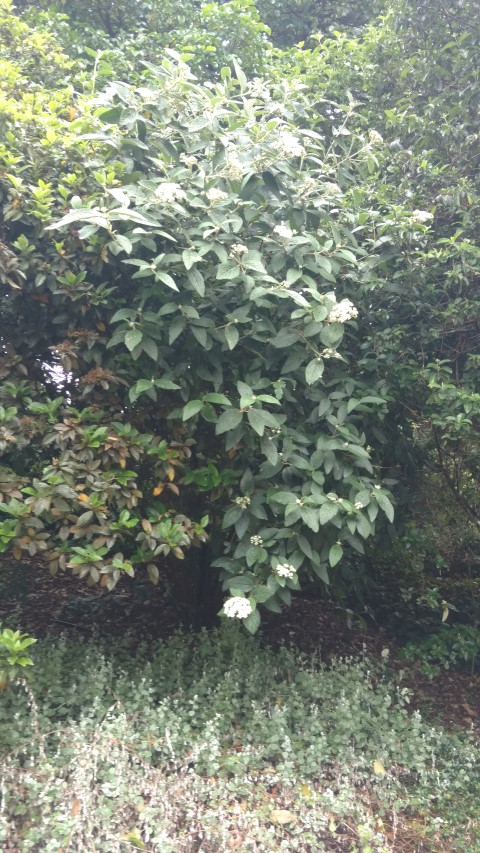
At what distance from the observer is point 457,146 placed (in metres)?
4.21

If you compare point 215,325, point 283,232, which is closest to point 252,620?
point 215,325

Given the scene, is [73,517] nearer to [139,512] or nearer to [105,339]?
[139,512]

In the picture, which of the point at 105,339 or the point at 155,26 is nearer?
the point at 105,339

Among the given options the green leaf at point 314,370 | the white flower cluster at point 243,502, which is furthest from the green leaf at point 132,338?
the white flower cluster at point 243,502

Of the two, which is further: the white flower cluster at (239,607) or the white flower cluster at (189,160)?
the white flower cluster at (189,160)

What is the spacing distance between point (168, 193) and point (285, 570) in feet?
5.46

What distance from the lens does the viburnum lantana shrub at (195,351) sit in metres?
2.99

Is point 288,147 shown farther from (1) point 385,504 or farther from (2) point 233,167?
(1) point 385,504

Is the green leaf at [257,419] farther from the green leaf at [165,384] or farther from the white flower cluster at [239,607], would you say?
the white flower cluster at [239,607]

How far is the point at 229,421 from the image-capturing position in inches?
120

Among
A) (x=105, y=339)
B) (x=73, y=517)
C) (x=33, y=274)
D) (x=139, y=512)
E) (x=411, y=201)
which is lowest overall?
(x=139, y=512)

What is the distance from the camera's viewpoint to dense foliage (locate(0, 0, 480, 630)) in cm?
302

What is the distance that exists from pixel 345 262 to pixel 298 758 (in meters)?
2.37

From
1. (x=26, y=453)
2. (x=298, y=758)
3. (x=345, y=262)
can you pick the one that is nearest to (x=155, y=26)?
(x=345, y=262)
